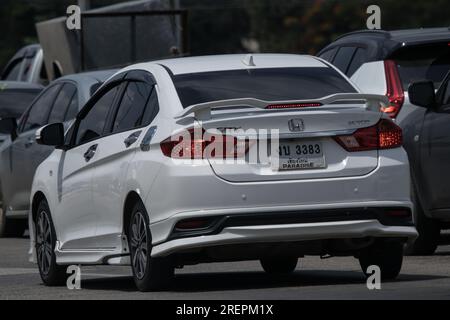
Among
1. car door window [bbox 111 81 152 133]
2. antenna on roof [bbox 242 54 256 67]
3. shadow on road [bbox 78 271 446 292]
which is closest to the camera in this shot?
shadow on road [bbox 78 271 446 292]

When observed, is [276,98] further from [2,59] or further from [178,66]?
[2,59]

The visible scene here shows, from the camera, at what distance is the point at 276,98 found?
37.6 ft

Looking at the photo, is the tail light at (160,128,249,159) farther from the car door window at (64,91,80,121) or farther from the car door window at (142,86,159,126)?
the car door window at (64,91,80,121)

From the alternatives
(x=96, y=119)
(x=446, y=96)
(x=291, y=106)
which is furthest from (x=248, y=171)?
(x=446, y=96)

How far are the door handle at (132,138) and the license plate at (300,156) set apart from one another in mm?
1164

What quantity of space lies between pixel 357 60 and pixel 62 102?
3221mm

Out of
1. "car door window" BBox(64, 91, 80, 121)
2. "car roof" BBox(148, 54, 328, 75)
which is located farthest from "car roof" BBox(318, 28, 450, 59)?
"car roof" BBox(148, 54, 328, 75)

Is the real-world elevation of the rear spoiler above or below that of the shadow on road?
above

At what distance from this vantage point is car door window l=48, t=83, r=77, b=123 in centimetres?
1736

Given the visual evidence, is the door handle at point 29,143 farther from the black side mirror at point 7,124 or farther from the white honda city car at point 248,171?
the white honda city car at point 248,171

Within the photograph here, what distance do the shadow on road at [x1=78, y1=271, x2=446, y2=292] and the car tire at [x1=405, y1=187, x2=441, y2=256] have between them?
1625 mm

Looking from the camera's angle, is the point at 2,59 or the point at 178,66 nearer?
the point at 178,66
